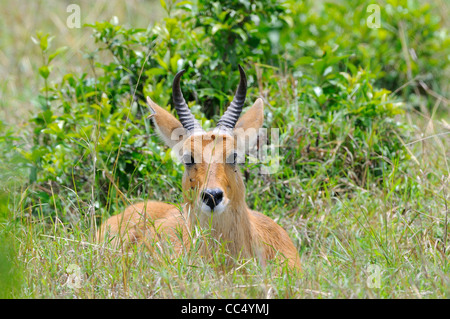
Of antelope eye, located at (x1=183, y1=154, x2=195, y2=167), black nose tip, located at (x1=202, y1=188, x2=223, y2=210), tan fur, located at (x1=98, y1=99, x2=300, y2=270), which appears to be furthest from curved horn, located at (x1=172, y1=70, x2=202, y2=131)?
black nose tip, located at (x1=202, y1=188, x2=223, y2=210)

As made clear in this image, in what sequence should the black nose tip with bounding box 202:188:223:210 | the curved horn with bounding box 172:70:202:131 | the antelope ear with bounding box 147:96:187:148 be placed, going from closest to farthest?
1. the black nose tip with bounding box 202:188:223:210
2. the curved horn with bounding box 172:70:202:131
3. the antelope ear with bounding box 147:96:187:148

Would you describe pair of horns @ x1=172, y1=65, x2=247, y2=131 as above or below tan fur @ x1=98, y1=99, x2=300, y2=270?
above

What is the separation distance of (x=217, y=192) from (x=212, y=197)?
5cm

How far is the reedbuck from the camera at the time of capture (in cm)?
462

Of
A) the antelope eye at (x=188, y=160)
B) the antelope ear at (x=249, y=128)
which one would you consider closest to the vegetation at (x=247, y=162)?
the antelope eye at (x=188, y=160)

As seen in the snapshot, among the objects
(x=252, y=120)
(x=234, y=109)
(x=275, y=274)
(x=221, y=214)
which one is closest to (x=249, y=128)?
(x=252, y=120)

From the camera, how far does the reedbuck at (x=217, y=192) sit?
462cm

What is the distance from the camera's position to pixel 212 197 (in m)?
4.50

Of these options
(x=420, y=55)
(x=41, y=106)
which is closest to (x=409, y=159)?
(x=420, y=55)

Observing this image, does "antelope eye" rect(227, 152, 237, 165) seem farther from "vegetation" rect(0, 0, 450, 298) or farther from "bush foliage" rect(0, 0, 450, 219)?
"bush foliage" rect(0, 0, 450, 219)

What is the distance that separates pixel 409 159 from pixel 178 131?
8.05 ft

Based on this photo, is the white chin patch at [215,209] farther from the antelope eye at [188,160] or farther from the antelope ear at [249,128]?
the antelope ear at [249,128]
